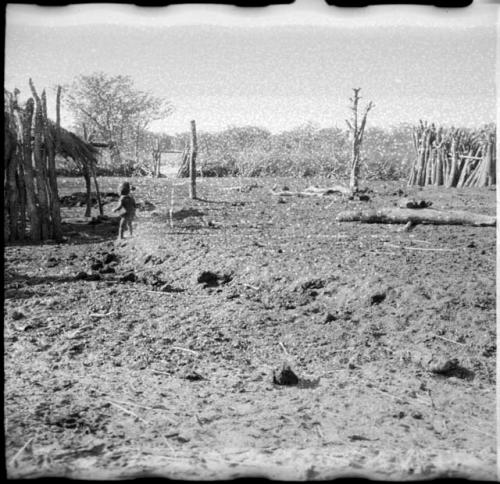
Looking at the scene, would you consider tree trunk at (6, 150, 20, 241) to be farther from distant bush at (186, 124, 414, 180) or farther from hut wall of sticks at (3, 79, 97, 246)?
distant bush at (186, 124, 414, 180)

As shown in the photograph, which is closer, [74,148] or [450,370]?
[450,370]

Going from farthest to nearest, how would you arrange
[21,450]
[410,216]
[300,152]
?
[410,216] → [300,152] → [21,450]

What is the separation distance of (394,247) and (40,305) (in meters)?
2.92

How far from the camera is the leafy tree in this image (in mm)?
3775

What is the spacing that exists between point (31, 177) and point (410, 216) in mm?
4281

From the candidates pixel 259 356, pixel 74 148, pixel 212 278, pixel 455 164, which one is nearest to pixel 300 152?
pixel 212 278

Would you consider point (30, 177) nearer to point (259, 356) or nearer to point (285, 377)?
point (259, 356)

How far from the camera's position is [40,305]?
4.37 meters

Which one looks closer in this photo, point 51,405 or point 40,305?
point 51,405

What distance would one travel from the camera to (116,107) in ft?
14.5

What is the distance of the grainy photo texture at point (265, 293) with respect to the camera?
8.75 ft

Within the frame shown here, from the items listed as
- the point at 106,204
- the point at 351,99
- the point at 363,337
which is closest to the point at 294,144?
the point at 351,99

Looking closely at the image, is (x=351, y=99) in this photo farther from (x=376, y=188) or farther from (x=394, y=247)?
(x=376, y=188)

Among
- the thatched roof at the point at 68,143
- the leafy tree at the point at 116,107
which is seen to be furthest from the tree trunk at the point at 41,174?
the leafy tree at the point at 116,107
